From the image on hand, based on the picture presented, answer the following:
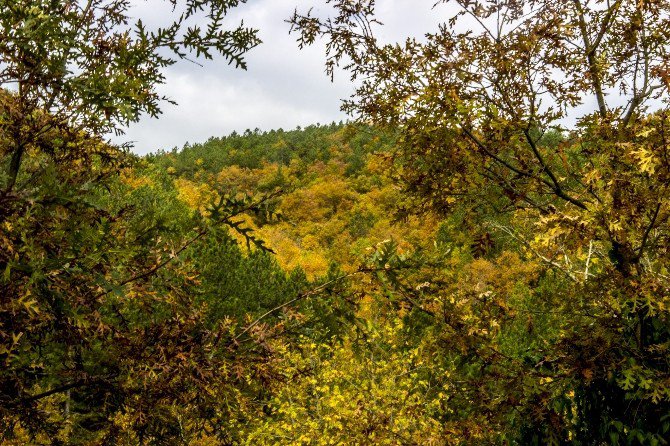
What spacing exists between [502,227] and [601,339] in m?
1.88

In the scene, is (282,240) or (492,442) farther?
(282,240)

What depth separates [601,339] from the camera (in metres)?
4.32

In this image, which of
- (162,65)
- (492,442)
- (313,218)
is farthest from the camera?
(313,218)

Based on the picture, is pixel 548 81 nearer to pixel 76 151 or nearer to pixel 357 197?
pixel 76 151

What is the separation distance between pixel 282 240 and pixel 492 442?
4202 cm

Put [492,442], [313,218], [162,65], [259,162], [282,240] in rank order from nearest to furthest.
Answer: [162,65] < [492,442] < [282,240] < [313,218] < [259,162]

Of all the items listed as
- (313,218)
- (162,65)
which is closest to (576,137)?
→ (162,65)

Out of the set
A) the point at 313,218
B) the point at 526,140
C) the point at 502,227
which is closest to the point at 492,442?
the point at 502,227

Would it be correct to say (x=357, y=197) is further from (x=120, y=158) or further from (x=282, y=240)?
(x=120, y=158)

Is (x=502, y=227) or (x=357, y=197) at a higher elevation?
(x=357, y=197)

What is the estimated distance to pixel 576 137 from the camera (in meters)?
4.63

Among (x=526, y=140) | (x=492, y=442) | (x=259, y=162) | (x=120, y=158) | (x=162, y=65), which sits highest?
(x=259, y=162)

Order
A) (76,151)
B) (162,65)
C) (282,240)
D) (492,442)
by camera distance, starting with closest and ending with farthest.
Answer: (162,65), (76,151), (492,442), (282,240)

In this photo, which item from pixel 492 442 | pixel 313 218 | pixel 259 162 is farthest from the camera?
pixel 259 162
